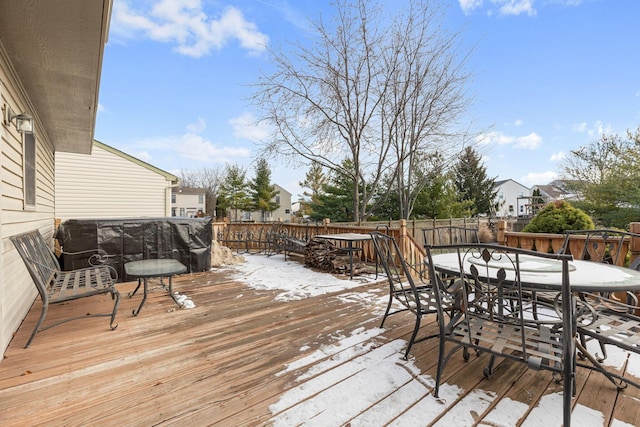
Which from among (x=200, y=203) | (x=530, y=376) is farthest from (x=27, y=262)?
(x=200, y=203)

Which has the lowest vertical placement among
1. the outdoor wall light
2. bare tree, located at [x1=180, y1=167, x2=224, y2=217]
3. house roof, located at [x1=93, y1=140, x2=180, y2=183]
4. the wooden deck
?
the wooden deck

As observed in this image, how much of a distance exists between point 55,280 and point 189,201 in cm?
3091

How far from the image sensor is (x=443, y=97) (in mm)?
10375

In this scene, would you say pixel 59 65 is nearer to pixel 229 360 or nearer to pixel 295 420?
pixel 229 360

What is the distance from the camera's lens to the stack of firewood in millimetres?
5570

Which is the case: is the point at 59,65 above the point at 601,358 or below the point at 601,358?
above

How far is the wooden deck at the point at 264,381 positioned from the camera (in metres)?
1.60

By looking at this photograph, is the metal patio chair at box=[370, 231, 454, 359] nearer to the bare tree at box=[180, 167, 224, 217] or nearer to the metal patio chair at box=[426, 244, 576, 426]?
the metal patio chair at box=[426, 244, 576, 426]

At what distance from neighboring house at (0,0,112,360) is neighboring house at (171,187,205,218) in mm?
28431

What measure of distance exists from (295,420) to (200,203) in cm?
3381

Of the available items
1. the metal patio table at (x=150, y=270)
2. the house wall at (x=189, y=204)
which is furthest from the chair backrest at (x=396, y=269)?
the house wall at (x=189, y=204)

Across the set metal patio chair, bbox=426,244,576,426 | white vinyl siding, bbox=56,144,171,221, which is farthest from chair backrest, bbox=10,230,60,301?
white vinyl siding, bbox=56,144,171,221

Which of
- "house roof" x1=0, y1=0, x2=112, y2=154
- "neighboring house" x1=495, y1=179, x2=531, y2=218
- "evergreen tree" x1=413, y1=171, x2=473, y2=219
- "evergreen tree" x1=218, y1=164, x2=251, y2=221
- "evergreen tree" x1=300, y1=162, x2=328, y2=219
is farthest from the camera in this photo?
"neighboring house" x1=495, y1=179, x2=531, y2=218

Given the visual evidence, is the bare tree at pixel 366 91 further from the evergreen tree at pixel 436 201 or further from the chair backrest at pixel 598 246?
the chair backrest at pixel 598 246
